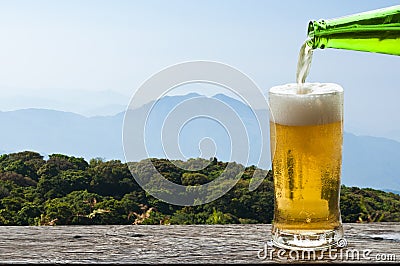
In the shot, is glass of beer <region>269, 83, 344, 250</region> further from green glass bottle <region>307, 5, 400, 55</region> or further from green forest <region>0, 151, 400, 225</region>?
green forest <region>0, 151, 400, 225</region>

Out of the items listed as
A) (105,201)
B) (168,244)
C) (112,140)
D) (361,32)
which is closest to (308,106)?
(361,32)

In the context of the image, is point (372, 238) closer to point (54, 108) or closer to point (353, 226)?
point (353, 226)

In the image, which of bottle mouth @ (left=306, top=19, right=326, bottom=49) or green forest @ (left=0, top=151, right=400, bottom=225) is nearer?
bottle mouth @ (left=306, top=19, right=326, bottom=49)

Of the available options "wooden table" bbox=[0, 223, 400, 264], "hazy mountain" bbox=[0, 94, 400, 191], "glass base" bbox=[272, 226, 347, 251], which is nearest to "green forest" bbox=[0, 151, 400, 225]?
"hazy mountain" bbox=[0, 94, 400, 191]

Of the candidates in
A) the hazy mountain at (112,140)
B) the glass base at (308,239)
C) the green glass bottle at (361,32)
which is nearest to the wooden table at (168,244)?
the glass base at (308,239)

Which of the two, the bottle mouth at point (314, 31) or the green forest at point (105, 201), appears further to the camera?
the green forest at point (105, 201)

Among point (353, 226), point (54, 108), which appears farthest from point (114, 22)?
point (353, 226)

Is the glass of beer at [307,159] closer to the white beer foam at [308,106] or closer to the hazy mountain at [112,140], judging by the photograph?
the white beer foam at [308,106]

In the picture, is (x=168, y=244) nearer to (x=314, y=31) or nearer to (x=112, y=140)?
(x=314, y=31)
